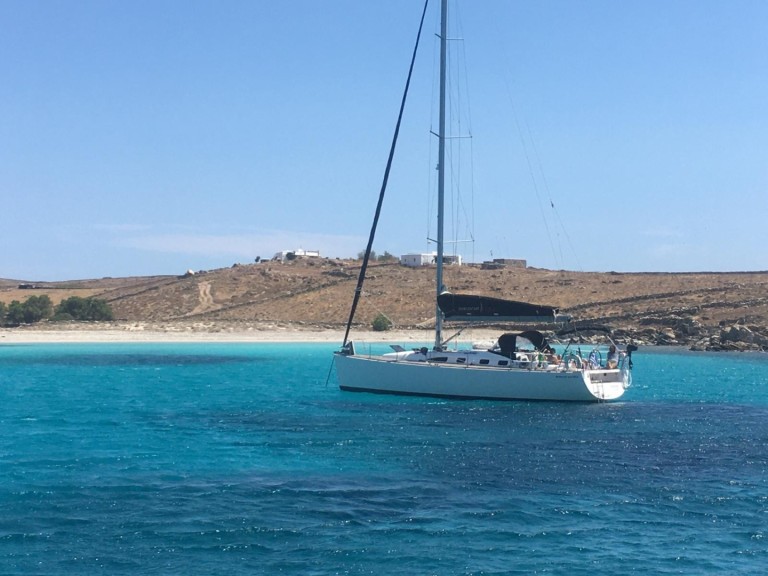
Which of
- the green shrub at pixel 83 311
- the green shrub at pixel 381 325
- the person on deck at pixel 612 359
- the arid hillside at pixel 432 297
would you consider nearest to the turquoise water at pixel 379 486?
the person on deck at pixel 612 359

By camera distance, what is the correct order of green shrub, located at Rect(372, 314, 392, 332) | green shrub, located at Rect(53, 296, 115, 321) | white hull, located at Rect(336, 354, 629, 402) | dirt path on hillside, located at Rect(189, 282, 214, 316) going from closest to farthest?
white hull, located at Rect(336, 354, 629, 402)
green shrub, located at Rect(372, 314, 392, 332)
green shrub, located at Rect(53, 296, 115, 321)
dirt path on hillside, located at Rect(189, 282, 214, 316)

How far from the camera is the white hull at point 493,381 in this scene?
107 feet

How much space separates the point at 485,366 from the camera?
110 feet

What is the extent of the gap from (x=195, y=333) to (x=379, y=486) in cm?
6409

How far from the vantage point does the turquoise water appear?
14.3 meters

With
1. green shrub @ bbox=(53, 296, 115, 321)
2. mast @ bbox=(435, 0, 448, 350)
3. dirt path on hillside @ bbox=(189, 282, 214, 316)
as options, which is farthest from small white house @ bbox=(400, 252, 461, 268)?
mast @ bbox=(435, 0, 448, 350)

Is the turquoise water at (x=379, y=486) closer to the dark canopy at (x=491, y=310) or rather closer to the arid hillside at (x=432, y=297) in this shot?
the dark canopy at (x=491, y=310)

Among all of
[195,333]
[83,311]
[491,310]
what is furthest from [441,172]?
[83,311]

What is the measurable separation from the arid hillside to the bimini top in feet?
126

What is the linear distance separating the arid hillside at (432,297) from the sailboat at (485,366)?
38381mm

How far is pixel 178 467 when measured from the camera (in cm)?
2069

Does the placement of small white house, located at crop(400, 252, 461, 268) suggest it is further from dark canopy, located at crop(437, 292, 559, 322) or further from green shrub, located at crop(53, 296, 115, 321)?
dark canopy, located at crop(437, 292, 559, 322)

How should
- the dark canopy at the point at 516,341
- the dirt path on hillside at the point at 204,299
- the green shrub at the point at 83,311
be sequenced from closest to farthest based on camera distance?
the dark canopy at the point at 516,341, the green shrub at the point at 83,311, the dirt path on hillside at the point at 204,299

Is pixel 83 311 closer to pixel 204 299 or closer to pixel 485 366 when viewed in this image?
pixel 204 299
